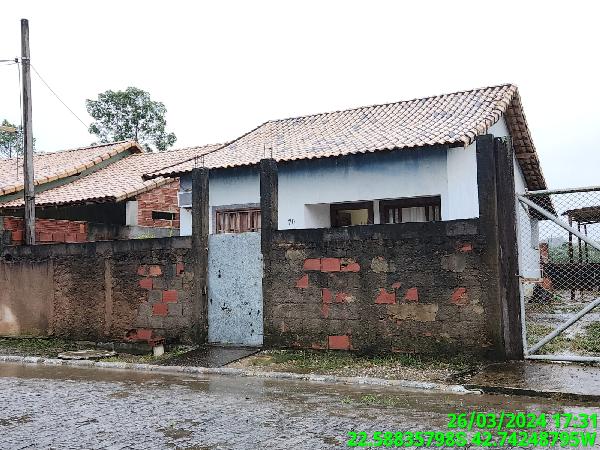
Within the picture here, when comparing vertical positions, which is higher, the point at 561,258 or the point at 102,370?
the point at 561,258

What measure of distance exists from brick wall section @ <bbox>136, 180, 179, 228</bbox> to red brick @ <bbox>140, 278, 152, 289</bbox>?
Answer: 8.36 meters

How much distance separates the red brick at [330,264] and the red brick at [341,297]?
1.19 feet

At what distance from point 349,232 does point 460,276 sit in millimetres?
1757

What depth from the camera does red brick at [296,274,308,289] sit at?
9156mm

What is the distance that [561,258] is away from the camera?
20.9 meters

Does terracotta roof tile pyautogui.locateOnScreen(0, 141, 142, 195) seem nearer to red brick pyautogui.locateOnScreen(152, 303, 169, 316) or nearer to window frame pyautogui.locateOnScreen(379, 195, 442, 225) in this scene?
red brick pyautogui.locateOnScreen(152, 303, 169, 316)

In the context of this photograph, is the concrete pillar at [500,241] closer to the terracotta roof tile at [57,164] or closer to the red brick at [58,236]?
the red brick at [58,236]

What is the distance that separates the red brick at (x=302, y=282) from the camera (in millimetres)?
9156

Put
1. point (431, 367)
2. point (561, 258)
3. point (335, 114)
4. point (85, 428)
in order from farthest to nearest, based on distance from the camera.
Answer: point (561, 258) < point (335, 114) < point (431, 367) < point (85, 428)

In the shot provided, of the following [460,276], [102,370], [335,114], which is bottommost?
[102,370]

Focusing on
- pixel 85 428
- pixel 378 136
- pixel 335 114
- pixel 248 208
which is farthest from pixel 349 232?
pixel 335 114

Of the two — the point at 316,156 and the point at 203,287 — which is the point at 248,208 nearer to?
the point at 316,156

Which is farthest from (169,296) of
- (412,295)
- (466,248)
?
(466,248)

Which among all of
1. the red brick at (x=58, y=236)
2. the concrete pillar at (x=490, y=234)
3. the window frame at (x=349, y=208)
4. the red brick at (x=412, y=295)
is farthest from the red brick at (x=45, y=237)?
the concrete pillar at (x=490, y=234)
